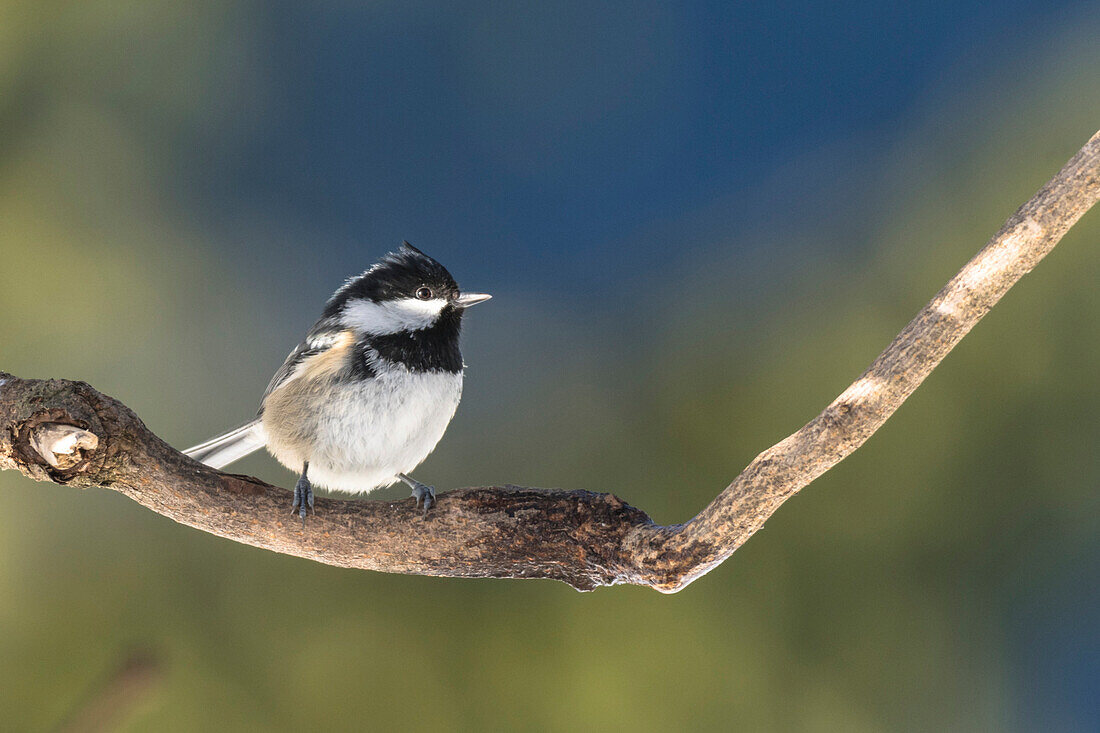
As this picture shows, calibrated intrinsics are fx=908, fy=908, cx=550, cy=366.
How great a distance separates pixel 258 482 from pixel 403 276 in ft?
1.38

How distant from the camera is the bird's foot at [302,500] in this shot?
1413mm

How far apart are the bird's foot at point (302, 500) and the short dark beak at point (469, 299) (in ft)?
1.29

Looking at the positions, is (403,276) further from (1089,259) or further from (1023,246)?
(1089,259)

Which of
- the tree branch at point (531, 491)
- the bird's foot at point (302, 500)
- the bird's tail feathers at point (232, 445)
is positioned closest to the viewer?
the tree branch at point (531, 491)

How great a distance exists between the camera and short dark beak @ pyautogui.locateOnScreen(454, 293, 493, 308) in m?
1.54

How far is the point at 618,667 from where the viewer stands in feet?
7.74

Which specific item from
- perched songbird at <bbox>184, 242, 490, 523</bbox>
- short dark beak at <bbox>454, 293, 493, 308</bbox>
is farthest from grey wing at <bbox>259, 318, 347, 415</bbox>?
short dark beak at <bbox>454, 293, 493, 308</bbox>

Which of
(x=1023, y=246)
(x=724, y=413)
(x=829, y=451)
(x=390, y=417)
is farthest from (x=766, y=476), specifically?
(x=724, y=413)

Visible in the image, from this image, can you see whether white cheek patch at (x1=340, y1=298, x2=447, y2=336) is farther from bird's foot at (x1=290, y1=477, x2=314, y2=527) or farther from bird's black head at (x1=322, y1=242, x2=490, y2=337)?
bird's foot at (x1=290, y1=477, x2=314, y2=527)

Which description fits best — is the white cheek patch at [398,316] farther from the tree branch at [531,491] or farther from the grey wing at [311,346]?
the tree branch at [531,491]

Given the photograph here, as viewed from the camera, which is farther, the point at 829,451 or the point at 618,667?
the point at 618,667

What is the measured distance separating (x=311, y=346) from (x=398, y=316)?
185 millimetres

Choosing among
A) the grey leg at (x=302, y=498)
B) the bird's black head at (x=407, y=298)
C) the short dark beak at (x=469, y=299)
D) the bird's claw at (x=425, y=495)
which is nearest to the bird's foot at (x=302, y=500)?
the grey leg at (x=302, y=498)

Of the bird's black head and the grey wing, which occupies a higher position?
the bird's black head
